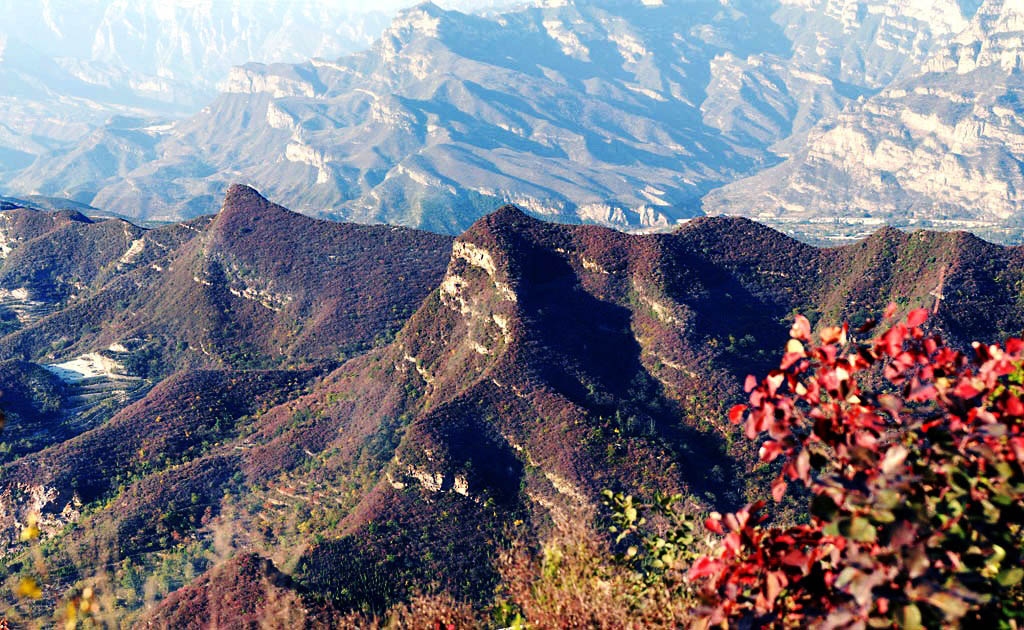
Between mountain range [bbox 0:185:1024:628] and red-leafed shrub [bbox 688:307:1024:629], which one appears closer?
red-leafed shrub [bbox 688:307:1024:629]

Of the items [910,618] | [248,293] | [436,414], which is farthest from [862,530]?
[248,293]

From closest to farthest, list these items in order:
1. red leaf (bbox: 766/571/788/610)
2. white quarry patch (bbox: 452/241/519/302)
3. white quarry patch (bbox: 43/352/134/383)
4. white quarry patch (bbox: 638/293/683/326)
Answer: red leaf (bbox: 766/571/788/610), white quarry patch (bbox: 638/293/683/326), white quarry patch (bbox: 452/241/519/302), white quarry patch (bbox: 43/352/134/383)

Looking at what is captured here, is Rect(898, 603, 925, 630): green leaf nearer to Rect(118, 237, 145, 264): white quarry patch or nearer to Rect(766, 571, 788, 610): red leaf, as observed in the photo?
Rect(766, 571, 788, 610): red leaf

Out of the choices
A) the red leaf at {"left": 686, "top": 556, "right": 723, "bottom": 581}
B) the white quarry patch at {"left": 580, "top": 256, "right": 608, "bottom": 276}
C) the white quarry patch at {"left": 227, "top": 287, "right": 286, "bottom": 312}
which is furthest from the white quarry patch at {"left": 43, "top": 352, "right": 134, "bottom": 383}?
the red leaf at {"left": 686, "top": 556, "right": 723, "bottom": 581}

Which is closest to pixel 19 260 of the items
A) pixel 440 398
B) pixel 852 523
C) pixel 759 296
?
pixel 440 398

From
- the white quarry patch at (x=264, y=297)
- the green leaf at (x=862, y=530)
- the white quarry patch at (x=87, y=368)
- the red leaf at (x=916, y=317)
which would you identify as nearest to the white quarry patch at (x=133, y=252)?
the white quarry patch at (x=87, y=368)

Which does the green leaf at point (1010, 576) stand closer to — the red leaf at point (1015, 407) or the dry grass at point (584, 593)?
the red leaf at point (1015, 407)
